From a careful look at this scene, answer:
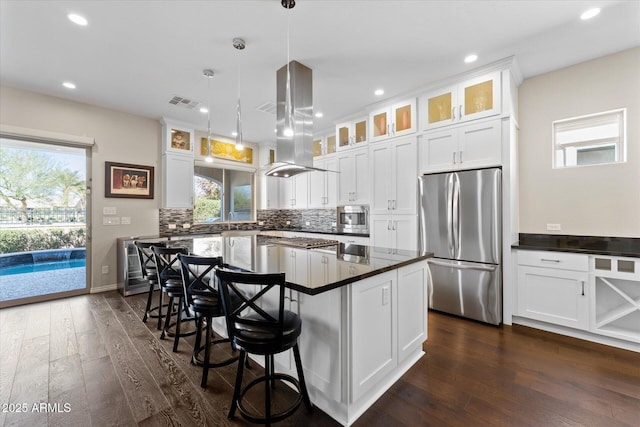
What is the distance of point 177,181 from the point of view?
502cm

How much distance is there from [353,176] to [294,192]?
1.87 meters

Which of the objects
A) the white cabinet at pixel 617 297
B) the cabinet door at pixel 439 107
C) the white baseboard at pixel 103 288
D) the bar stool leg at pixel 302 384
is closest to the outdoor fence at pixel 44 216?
the white baseboard at pixel 103 288

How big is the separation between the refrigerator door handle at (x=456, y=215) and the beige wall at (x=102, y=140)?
490cm

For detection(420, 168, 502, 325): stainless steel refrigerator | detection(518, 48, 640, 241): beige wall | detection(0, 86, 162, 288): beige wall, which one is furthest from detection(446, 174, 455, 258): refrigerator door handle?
detection(0, 86, 162, 288): beige wall

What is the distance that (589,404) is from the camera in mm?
1800

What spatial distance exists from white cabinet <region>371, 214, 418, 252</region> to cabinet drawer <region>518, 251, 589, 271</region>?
1.21m

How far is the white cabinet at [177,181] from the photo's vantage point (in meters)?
4.92

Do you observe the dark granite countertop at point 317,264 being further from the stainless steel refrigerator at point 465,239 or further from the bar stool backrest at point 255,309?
the stainless steel refrigerator at point 465,239

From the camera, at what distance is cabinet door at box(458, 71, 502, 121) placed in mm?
3100

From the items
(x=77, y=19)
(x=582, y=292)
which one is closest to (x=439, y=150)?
(x=582, y=292)

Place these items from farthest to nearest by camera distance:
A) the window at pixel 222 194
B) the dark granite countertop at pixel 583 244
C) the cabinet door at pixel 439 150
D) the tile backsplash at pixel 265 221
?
the window at pixel 222 194 → the tile backsplash at pixel 265 221 → the cabinet door at pixel 439 150 → the dark granite countertop at pixel 583 244

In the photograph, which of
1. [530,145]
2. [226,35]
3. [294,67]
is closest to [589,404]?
[530,145]

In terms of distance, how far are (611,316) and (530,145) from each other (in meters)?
2.00

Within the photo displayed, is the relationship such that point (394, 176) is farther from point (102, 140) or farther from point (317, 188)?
point (102, 140)
